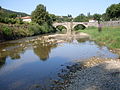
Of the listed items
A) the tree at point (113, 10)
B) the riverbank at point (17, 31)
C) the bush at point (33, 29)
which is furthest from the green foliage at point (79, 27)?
the bush at point (33, 29)

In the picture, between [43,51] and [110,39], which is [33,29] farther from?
[43,51]

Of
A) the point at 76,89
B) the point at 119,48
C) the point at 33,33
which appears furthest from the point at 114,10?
the point at 76,89

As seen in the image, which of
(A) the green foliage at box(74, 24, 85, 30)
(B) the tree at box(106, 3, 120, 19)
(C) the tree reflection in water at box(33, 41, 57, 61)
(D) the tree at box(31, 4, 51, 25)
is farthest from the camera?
(A) the green foliage at box(74, 24, 85, 30)

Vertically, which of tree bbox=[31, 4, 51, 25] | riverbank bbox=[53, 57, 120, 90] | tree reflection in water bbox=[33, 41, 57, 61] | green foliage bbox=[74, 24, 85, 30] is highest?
tree bbox=[31, 4, 51, 25]

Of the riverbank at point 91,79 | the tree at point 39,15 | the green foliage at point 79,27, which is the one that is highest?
the tree at point 39,15

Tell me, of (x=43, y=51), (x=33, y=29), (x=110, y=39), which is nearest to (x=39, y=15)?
(x=33, y=29)

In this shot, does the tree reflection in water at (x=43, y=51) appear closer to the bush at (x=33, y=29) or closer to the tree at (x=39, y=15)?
the bush at (x=33, y=29)

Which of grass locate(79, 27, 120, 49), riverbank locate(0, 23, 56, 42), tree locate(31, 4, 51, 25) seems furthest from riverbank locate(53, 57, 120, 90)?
tree locate(31, 4, 51, 25)

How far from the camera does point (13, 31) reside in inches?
1961

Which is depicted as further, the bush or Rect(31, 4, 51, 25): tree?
Rect(31, 4, 51, 25): tree

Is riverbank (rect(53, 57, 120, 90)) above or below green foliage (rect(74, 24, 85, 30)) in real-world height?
above

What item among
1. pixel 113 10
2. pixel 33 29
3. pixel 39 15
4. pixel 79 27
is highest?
pixel 113 10

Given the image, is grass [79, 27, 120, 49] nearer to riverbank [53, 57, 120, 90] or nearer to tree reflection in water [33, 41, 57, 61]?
tree reflection in water [33, 41, 57, 61]

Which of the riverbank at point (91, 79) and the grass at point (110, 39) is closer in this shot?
the riverbank at point (91, 79)
